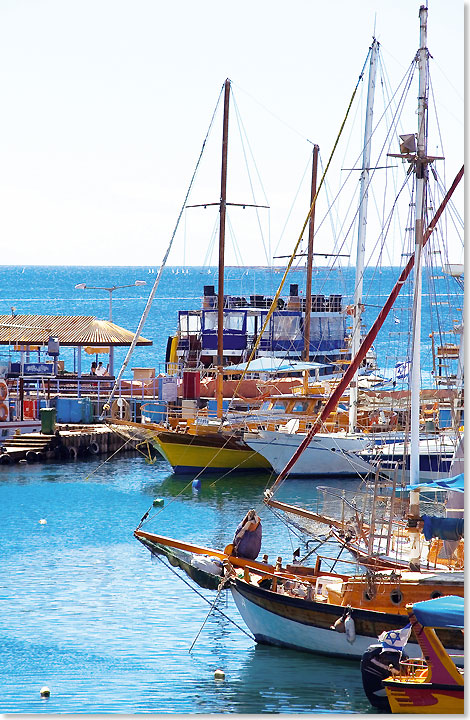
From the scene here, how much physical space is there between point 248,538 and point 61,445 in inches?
713

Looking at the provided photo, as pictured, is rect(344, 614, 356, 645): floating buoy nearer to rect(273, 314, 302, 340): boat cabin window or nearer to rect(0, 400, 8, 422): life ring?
rect(0, 400, 8, 422): life ring

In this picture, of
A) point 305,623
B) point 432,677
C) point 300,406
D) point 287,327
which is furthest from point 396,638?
point 287,327

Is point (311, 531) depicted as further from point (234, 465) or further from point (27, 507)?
point (234, 465)

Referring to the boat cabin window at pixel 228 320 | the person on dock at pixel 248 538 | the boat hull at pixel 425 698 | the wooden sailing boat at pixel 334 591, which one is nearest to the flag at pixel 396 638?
the boat hull at pixel 425 698

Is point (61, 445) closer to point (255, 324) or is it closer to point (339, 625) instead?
point (255, 324)

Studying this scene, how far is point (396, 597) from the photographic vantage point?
14.6 meters

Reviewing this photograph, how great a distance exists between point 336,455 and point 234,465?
3071 mm

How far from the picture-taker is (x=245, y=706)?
14.0 metres

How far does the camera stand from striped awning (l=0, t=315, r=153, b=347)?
35562 mm

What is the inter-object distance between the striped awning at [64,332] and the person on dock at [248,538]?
1887 cm

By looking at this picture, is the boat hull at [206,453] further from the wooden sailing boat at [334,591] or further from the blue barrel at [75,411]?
the wooden sailing boat at [334,591]

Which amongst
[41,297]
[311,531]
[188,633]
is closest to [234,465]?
[311,531]

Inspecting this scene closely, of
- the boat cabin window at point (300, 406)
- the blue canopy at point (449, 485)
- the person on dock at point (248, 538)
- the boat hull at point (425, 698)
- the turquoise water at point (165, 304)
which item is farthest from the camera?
the turquoise water at point (165, 304)

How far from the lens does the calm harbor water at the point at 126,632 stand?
14070 millimetres
